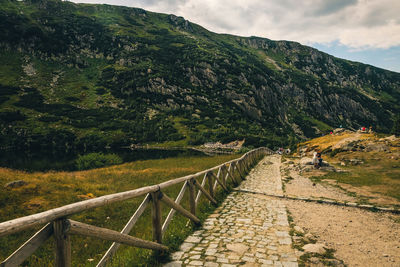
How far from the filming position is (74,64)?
476ft

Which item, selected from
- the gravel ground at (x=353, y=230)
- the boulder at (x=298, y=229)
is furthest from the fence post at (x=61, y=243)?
the boulder at (x=298, y=229)

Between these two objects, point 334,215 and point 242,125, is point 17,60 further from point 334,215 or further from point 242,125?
point 334,215

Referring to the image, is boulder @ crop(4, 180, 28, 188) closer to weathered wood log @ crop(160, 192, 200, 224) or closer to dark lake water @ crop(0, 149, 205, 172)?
weathered wood log @ crop(160, 192, 200, 224)

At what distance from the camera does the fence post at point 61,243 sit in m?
2.75

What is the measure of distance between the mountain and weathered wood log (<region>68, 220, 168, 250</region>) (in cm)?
6915

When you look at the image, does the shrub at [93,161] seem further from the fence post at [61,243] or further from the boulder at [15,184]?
the fence post at [61,243]

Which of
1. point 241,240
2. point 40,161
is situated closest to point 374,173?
point 241,240

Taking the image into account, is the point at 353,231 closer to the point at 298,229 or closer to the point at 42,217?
the point at 298,229

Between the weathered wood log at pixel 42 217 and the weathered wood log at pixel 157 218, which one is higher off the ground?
the weathered wood log at pixel 42 217

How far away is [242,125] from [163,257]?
114 meters

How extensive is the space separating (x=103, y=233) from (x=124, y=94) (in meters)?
133

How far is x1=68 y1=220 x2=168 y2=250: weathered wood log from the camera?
2976mm

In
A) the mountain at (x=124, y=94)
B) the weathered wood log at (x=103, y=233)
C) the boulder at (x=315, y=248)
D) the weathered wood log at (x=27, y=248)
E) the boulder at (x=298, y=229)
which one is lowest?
the boulder at (x=298, y=229)

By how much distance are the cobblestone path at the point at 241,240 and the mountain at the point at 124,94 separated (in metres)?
67.1
